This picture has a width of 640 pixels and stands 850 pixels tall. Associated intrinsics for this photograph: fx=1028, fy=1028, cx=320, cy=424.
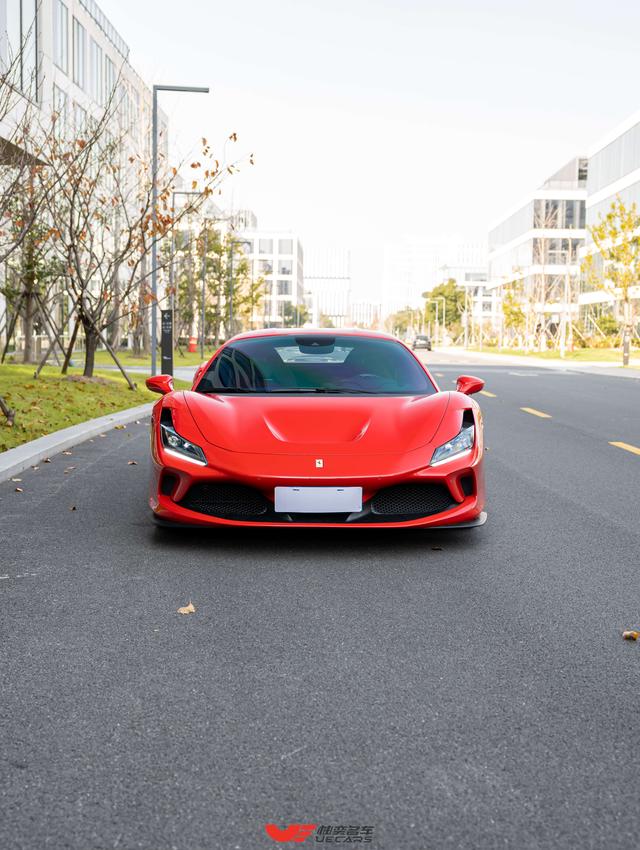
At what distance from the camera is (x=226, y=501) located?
18.9 feet

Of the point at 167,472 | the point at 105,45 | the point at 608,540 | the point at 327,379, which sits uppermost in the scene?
the point at 105,45

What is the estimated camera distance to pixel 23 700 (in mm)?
3486

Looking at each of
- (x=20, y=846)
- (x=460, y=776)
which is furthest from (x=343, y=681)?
(x=20, y=846)

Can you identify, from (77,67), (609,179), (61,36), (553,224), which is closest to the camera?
(61,36)

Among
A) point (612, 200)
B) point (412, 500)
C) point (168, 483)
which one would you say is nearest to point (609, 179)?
point (612, 200)

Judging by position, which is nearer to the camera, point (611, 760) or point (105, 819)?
point (105, 819)

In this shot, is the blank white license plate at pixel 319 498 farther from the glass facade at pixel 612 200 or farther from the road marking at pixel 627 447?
the glass facade at pixel 612 200

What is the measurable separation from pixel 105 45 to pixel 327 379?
45.3m

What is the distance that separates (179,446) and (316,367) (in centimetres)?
151

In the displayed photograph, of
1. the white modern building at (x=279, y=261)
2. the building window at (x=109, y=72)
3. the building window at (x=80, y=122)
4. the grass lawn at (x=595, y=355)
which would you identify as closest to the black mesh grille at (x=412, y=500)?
the building window at (x=80, y=122)

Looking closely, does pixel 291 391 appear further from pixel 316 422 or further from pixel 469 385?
pixel 469 385

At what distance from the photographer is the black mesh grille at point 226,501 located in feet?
18.7

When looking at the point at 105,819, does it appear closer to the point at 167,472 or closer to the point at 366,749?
the point at 366,749

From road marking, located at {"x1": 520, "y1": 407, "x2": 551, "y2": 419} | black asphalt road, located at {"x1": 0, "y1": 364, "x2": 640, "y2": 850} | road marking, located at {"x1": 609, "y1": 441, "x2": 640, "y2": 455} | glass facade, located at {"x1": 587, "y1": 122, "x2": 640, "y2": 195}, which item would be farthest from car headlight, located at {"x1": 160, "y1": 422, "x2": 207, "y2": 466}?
glass facade, located at {"x1": 587, "y1": 122, "x2": 640, "y2": 195}
